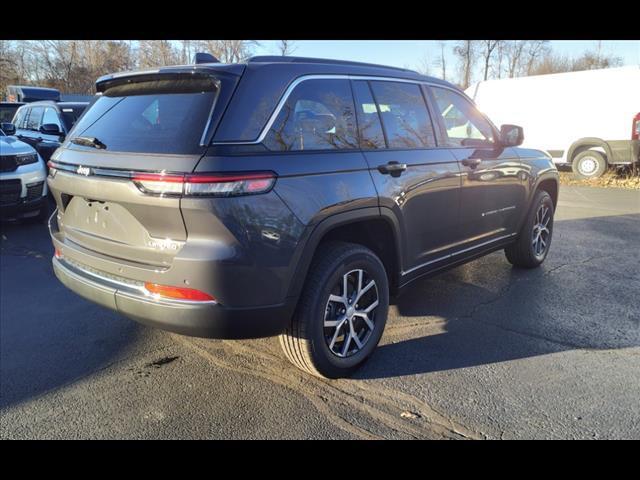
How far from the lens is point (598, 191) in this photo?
36.2 ft

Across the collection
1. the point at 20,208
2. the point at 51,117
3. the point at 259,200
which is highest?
the point at 51,117

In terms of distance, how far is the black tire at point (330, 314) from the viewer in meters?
2.70

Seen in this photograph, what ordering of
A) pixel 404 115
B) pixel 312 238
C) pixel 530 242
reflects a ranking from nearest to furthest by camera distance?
pixel 312 238
pixel 404 115
pixel 530 242

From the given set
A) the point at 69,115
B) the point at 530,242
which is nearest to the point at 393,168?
the point at 530,242

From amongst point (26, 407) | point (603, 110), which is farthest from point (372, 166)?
point (603, 110)

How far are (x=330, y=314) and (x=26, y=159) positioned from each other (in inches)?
233

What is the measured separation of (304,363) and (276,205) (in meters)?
1.02

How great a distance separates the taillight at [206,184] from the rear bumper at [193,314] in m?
0.55

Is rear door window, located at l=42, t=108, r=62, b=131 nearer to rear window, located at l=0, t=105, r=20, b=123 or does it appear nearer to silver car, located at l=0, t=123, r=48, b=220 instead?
silver car, located at l=0, t=123, r=48, b=220

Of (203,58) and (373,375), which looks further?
(373,375)

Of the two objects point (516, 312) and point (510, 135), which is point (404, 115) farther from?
point (516, 312)

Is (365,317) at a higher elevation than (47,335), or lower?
higher

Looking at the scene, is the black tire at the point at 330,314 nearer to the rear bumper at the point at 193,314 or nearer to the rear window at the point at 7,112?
the rear bumper at the point at 193,314

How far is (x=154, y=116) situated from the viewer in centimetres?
262
